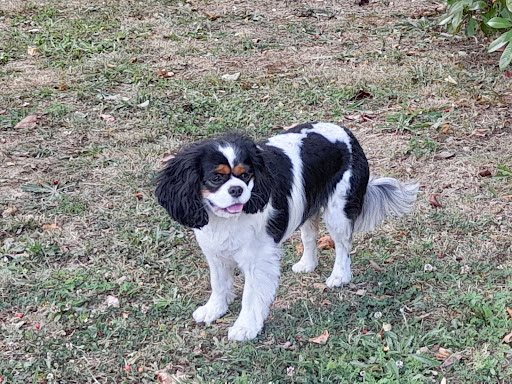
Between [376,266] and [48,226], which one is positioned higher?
[376,266]

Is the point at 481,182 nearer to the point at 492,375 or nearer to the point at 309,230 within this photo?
the point at 309,230

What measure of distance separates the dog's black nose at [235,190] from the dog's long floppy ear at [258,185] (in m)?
0.15

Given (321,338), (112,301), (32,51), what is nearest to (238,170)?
(321,338)

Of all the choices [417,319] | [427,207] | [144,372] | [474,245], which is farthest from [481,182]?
[144,372]

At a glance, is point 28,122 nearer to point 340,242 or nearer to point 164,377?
point 340,242

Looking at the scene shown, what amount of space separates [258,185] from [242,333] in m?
0.83

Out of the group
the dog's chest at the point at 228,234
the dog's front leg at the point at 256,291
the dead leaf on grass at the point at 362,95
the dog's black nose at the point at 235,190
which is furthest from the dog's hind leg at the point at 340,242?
the dead leaf on grass at the point at 362,95

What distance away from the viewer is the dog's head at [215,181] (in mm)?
3268

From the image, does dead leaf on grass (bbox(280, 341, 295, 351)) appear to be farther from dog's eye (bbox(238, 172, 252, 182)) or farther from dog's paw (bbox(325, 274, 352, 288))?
dog's eye (bbox(238, 172, 252, 182))

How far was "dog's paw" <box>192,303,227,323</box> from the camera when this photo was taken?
385 cm

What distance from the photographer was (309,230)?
4.23 metres

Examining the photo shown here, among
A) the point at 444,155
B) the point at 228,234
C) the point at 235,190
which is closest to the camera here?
the point at 235,190

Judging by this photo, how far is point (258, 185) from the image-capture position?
339 cm

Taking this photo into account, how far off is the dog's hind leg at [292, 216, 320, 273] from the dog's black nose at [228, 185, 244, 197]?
1010mm
